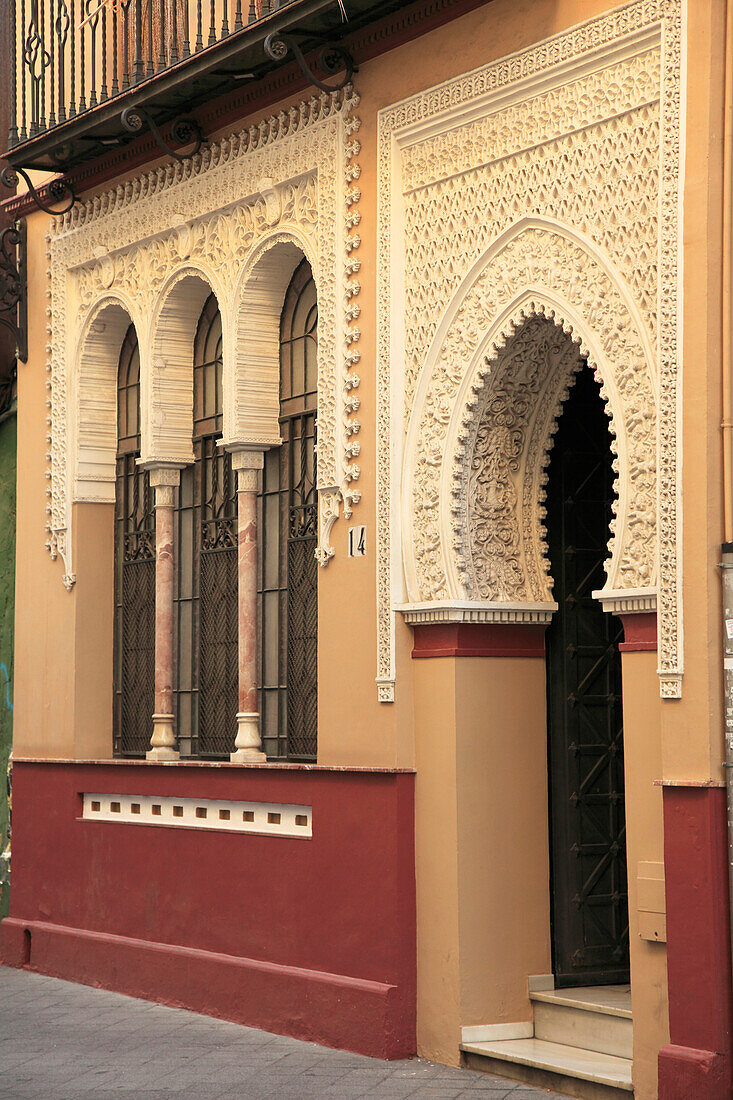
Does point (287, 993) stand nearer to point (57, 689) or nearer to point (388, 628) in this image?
point (388, 628)

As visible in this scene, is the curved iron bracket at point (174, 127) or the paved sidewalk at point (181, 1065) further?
the curved iron bracket at point (174, 127)

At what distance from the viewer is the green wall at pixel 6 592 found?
43.4ft

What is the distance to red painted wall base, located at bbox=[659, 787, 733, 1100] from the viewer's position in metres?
6.66

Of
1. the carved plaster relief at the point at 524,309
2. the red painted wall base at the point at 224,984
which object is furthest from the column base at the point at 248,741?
the carved plaster relief at the point at 524,309

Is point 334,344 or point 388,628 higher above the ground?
point 334,344

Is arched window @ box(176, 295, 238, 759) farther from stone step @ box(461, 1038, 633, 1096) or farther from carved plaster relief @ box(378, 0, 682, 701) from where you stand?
stone step @ box(461, 1038, 633, 1096)

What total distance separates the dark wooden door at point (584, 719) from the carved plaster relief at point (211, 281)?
1.24 metres

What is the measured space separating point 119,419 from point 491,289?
4.66 metres

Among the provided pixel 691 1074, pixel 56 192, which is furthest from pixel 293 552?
Answer: pixel 691 1074

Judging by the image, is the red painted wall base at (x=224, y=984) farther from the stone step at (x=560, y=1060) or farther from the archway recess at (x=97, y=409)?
the archway recess at (x=97, y=409)

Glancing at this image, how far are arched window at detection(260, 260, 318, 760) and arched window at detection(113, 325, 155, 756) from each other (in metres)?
1.67

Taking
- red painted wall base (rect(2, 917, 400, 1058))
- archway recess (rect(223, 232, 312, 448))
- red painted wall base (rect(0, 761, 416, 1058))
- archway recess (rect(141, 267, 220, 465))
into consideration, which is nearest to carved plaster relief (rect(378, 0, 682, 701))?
red painted wall base (rect(0, 761, 416, 1058))

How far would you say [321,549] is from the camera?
9.33 m

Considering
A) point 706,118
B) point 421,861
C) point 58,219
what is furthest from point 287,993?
point 58,219
